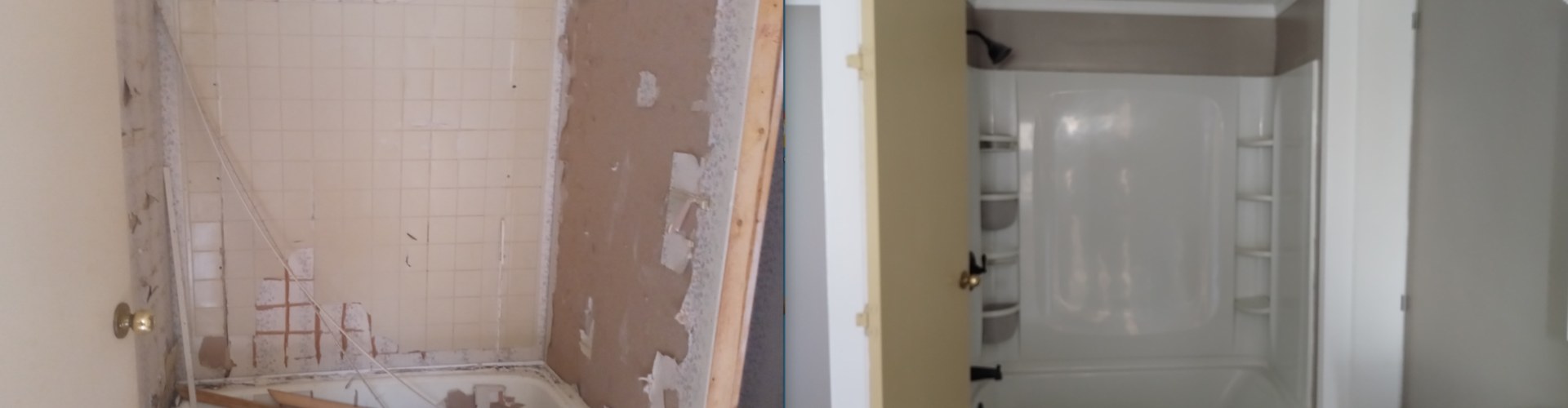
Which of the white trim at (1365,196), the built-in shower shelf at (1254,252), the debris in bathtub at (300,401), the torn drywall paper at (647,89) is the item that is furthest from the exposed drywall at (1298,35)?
the debris in bathtub at (300,401)

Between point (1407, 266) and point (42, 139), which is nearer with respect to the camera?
point (42, 139)

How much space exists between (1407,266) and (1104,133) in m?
0.99

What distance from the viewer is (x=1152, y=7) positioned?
2.95m

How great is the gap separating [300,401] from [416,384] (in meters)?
0.25

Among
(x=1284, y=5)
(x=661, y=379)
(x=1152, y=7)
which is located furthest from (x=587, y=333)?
(x=1284, y=5)

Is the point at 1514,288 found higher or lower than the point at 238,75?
lower

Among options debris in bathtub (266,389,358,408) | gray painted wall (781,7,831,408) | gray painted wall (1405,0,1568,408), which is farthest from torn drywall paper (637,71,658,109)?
gray painted wall (1405,0,1568,408)

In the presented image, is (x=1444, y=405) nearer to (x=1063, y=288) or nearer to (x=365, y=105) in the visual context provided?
(x=1063, y=288)

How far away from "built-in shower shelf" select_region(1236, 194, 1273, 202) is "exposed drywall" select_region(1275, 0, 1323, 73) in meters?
0.39

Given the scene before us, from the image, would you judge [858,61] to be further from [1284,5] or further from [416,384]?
[1284,5]

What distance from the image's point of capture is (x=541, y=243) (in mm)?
2254

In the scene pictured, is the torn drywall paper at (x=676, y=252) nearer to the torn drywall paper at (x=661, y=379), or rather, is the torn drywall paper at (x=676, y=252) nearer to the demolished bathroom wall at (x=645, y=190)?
the demolished bathroom wall at (x=645, y=190)

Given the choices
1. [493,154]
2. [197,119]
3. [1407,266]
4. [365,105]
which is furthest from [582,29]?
[1407,266]

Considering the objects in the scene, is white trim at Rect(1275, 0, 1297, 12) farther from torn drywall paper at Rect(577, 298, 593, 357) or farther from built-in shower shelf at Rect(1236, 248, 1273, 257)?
torn drywall paper at Rect(577, 298, 593, 357)
